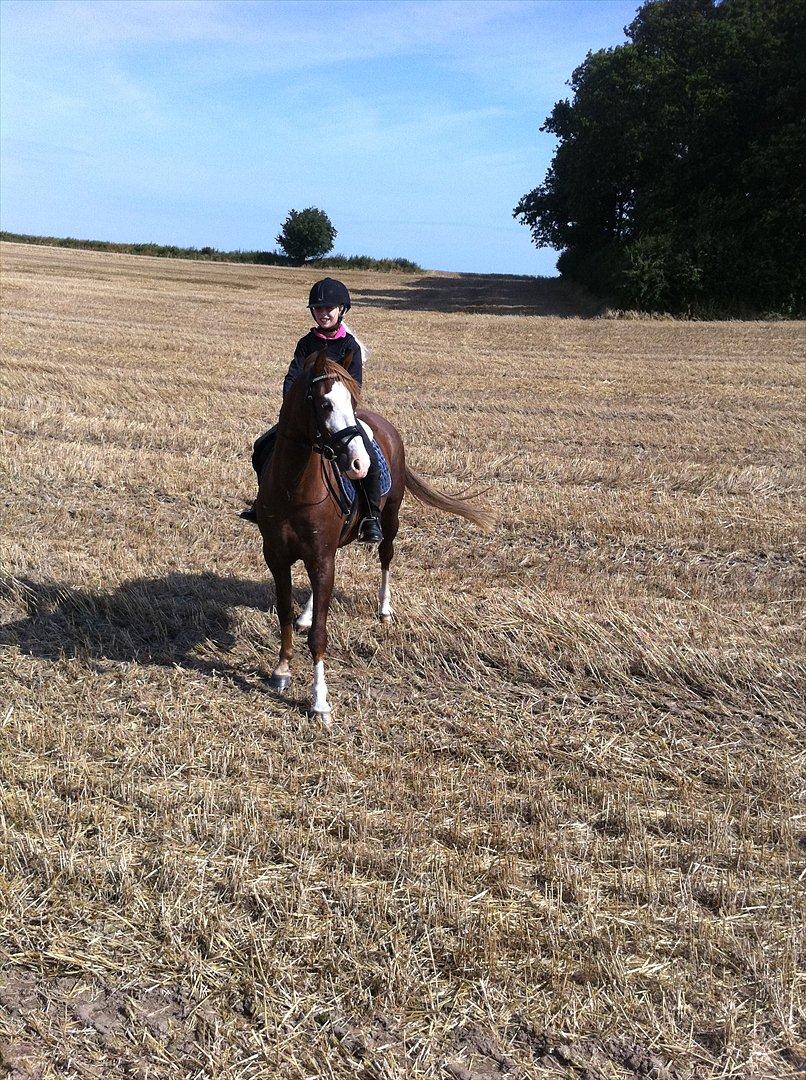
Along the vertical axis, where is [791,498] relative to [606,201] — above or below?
below

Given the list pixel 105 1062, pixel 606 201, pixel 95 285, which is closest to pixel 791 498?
pixel 105 1062

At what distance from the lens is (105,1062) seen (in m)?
3.07

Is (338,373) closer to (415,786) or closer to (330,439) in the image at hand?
(330,439)

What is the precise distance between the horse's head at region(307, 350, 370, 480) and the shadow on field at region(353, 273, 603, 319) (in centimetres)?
2991

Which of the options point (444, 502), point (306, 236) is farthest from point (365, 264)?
point (444, 502)

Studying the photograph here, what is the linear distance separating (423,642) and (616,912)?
9.36 feet

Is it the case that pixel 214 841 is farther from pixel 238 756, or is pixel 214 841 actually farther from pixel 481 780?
pixel 481 780

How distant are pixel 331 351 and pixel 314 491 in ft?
3.25

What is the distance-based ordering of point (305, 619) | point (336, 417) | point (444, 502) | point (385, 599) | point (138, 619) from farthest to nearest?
point (444, 502) → point (385, 599) → point (305, 619) → point (138, 619) → point (336, 417)

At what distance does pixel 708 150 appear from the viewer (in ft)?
116

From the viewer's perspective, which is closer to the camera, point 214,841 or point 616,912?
point 616,912

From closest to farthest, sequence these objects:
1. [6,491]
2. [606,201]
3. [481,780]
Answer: [481,780] → [6,491] → [606,201]

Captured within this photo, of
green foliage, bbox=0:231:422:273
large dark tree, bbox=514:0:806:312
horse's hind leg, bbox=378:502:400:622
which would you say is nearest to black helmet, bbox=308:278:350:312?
horse's hind leg, bbox=378:502:400:622

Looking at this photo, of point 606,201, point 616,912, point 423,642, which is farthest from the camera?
point 606,201
